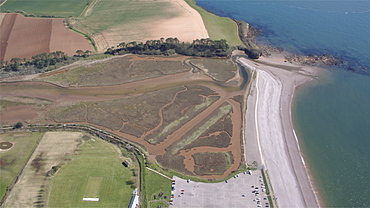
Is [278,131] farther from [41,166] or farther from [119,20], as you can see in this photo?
[119,20]

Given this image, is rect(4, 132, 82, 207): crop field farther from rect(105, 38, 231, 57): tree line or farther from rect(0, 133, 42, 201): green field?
rect(105, 38, 231, 57): tree line

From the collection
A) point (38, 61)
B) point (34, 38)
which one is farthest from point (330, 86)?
point (34, 38)

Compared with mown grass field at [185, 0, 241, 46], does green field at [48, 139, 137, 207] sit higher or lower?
lower

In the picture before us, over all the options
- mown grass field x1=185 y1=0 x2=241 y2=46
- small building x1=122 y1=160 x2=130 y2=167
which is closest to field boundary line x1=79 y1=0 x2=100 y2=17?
mown grass field x1=185 y1=0 x2=241 y2=46

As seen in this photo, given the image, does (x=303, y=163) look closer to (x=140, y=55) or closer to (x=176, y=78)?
(x=176, y=78)

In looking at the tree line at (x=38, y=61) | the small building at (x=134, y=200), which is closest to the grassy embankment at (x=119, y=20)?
the tree line at (x=38, y=61)

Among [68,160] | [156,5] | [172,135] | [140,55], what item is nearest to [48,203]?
[68,160]
